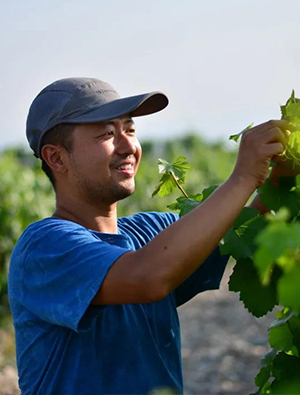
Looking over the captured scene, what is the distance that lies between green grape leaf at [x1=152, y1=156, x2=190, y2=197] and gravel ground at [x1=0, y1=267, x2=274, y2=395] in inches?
173

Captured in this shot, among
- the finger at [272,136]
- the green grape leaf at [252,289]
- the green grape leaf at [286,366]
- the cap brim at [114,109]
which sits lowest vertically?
the green grape leaf at [286,366]

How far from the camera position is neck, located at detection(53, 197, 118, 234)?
2805 millimetres

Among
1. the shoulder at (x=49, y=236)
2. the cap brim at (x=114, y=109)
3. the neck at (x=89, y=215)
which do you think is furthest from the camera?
the neck at (x=89, y=215)

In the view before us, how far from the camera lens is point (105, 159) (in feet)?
8.71

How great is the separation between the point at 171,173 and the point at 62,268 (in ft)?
1.64

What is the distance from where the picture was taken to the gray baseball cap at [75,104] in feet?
8.84

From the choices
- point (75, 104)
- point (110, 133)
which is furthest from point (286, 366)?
point (75, 104)

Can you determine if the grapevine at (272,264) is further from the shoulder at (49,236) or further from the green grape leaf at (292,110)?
the shoulder at (49,236)

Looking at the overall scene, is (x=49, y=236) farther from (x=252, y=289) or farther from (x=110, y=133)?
(x=252, y=289)

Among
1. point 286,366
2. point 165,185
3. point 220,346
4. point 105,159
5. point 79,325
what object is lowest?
point 220,346

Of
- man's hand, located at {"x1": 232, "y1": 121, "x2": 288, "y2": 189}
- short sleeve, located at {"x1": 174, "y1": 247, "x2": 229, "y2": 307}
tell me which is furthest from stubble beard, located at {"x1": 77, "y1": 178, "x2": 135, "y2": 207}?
man's hand, located at {"x1": 232, "y1": 121, "x2": 288, "y2": 189}

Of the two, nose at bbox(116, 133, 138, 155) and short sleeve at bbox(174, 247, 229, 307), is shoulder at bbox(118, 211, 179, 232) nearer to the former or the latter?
short sleeve at bbox(174, 247, 229, 307)

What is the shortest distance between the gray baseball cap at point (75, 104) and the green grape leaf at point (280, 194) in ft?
1.71

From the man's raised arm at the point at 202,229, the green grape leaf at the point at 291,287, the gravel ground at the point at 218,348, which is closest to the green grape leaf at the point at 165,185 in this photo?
the man's raised arm at the point at 202,229
